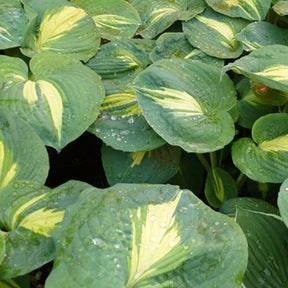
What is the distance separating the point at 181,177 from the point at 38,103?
45 cm

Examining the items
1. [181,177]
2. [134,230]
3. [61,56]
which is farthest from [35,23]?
[134,230]

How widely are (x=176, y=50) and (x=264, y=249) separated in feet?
2.42

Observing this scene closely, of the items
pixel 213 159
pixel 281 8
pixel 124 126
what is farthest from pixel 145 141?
pixel 281 8

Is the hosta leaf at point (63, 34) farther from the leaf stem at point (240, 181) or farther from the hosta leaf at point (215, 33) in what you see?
the leaf stem at point (240, 181)

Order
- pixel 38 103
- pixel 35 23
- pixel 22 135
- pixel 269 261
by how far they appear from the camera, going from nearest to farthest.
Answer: pixel 269 261
pixel 22 135
pixel 38 103
pixel 35 23

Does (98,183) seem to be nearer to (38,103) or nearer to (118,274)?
(38,103)

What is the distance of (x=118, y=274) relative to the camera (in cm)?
80

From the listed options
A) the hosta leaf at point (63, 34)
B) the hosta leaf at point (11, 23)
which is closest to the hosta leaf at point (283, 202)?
the hosta leaf at point (63, 34)

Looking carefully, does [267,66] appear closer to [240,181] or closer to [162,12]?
[240,181]

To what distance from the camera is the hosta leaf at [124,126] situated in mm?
1255

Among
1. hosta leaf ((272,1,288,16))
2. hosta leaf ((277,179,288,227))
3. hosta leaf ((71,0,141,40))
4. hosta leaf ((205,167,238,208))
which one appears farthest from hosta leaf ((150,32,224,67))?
hosta leaf ((277,179,288,227))

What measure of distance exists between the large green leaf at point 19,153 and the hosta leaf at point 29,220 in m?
0.05

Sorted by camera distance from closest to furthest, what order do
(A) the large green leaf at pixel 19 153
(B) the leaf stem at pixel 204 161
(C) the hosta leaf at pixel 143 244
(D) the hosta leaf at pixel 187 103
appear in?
(C) the hosta leaf at pixel 143 244 → (A) the large green leaf at pixel 19 153 → (D) the hosta leaf at pixel 187 103 → (B) the leaf stem at pixel 204 161

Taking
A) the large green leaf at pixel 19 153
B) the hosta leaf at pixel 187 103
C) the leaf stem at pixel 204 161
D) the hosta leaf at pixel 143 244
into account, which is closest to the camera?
the hosta leaf at pixel 143 244
